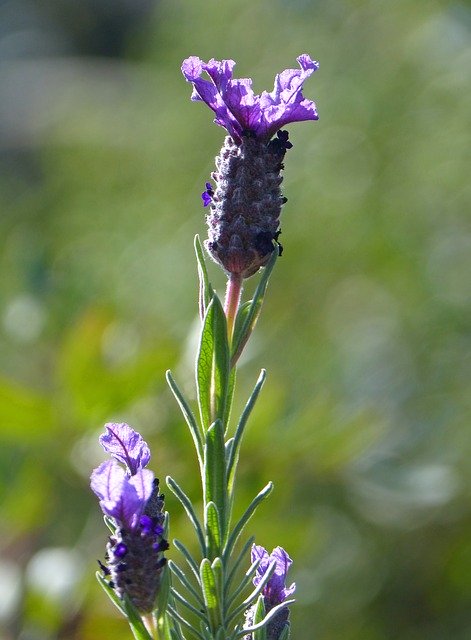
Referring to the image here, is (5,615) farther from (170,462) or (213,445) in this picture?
(213,445)

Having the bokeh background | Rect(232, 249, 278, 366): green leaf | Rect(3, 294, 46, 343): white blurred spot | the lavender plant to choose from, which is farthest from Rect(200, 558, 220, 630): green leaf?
Rect(3, 294, 46, 343): white blurred spot

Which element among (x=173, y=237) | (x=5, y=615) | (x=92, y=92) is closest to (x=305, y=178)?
(x=173, y=237)

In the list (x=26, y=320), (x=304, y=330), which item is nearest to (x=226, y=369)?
(x=26, y=320)

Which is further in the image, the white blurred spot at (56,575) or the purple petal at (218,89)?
the white blurred spot at (56,575)

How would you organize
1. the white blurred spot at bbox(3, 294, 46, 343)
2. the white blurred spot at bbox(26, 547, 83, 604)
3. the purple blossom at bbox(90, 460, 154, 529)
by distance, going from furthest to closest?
1. the white blurred spot at bbox(3, 294, 46, 343)
2. the white blurred spot at bbox(26, 547, 83, 604)
3. the purple blossom at bbox(90, 460, 154, 529)

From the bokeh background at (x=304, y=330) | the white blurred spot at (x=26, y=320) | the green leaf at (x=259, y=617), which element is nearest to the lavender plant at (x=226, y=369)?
the green leaf at (x=259, y=617)

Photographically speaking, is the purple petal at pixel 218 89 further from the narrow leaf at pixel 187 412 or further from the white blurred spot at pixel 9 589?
the white blurred spot at pixel 9 589

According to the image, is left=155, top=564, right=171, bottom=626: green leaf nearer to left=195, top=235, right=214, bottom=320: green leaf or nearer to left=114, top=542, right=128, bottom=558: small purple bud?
left=114, top=542, right=128, bottom=558: small purple bud
